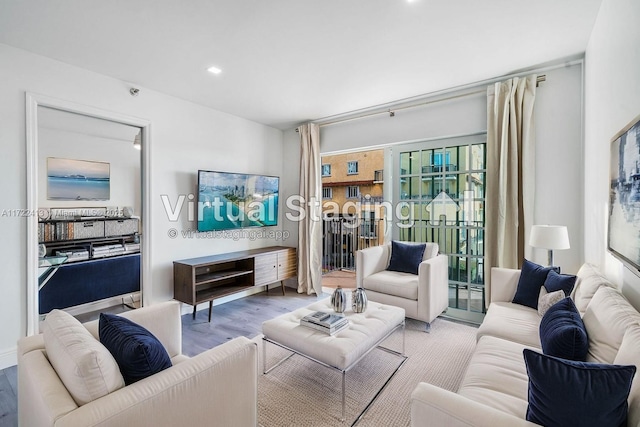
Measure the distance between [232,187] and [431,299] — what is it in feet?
9.13

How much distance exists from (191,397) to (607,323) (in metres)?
1.82

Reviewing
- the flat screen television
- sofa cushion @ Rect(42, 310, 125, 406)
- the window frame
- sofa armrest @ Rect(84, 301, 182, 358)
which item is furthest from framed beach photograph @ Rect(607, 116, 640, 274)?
the window frame

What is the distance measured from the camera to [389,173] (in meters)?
3.93

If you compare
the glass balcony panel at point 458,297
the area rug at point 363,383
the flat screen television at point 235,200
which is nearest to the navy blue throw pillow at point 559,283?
the area rug at point 363,383

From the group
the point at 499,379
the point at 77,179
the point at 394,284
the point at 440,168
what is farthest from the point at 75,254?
the point at 440,168

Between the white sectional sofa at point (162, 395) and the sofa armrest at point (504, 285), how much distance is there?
2223 mm

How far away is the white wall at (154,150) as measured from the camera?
2408mm

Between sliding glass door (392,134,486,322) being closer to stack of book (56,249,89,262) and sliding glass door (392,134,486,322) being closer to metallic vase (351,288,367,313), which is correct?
metallic vase (351,288,367,313)

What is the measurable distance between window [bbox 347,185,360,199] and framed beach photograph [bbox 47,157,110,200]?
737cm

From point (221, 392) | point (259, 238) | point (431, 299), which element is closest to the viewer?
point (221, 392)

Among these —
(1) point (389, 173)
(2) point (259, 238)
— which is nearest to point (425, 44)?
(1) point (389, 173)

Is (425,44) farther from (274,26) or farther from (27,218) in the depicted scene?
(27,218)

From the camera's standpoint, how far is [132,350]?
1.17 meters

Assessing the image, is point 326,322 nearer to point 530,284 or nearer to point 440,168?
point 530,284
